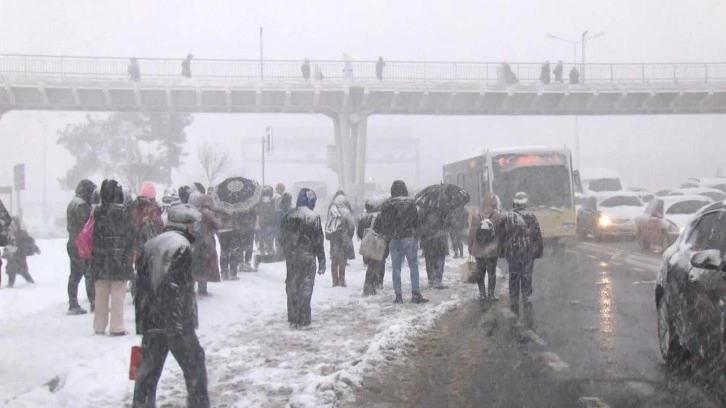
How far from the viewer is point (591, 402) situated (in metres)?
5.95

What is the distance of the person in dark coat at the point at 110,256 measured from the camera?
833 cm

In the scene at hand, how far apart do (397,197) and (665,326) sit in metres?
5.38

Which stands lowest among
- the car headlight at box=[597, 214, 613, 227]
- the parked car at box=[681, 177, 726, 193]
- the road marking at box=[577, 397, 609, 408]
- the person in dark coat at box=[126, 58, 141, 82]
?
the road marking at box=[577, 397, 609, 408]

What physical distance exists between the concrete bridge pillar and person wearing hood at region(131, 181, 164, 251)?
27111 mm

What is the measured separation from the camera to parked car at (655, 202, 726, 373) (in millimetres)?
5637

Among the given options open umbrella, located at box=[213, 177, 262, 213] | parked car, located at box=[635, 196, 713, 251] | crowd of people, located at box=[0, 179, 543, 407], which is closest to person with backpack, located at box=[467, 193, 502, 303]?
crowd of people, located at box=[0, 179, 543, 407]

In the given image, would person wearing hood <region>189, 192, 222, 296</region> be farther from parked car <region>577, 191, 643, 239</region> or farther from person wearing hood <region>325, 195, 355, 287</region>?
parked car <region>577, 191, 643, 239</region>

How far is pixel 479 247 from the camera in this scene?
11227 millimetres

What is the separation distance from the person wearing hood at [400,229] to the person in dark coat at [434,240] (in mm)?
1750

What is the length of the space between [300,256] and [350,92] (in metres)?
27.8

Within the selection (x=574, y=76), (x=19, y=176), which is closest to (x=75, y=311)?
(x=19, y=176)

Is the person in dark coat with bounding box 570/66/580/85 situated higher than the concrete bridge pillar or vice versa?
the person in dark coat with bounding box 570/66/580/85

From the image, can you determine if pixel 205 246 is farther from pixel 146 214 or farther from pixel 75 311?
pixel 75 311

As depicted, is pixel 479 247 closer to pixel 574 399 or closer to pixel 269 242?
pixel 574 399
